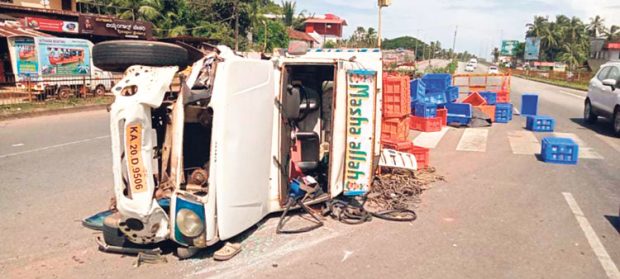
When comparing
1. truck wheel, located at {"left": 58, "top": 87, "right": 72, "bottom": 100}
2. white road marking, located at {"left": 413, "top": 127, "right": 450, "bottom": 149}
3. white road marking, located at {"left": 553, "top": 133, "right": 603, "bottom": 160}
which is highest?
truck wheel, located at {"left": 58, "top": 87, "right": 72, "bottom": 100}

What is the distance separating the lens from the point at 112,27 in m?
24.1

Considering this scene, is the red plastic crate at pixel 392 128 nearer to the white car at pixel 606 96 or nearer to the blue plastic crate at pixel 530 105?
the white car at pixel 606 96

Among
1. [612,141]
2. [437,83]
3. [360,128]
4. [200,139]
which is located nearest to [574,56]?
[437,83]

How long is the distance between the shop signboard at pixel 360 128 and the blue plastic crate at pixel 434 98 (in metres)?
8.84

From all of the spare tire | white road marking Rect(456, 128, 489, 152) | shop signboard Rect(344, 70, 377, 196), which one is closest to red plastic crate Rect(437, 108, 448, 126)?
white road marking Rect(456, 128, 489, 152)

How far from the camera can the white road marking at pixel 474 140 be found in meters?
10.2

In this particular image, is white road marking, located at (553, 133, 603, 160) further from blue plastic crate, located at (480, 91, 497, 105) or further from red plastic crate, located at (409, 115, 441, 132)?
blue plastic crate, located at (480, 91, 497, 105)

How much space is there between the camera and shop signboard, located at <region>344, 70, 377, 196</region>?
5520mm

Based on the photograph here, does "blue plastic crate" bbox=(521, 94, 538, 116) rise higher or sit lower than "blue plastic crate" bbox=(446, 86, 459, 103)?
lower

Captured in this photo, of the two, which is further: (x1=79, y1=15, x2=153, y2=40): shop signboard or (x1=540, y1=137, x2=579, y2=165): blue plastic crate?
(x1=79, y1=15, x2=153, y2=40): shop signboard

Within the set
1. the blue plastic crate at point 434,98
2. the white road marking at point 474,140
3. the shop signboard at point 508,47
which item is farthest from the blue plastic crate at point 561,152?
the shop signboard at point 508,47

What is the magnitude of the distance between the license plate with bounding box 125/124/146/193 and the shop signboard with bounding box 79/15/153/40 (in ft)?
74.2

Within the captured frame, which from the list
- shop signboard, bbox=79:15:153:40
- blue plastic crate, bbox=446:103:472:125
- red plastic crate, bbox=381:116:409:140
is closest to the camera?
red plastic crate, bbox=381:116:409:140

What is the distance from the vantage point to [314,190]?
18.6 feet
